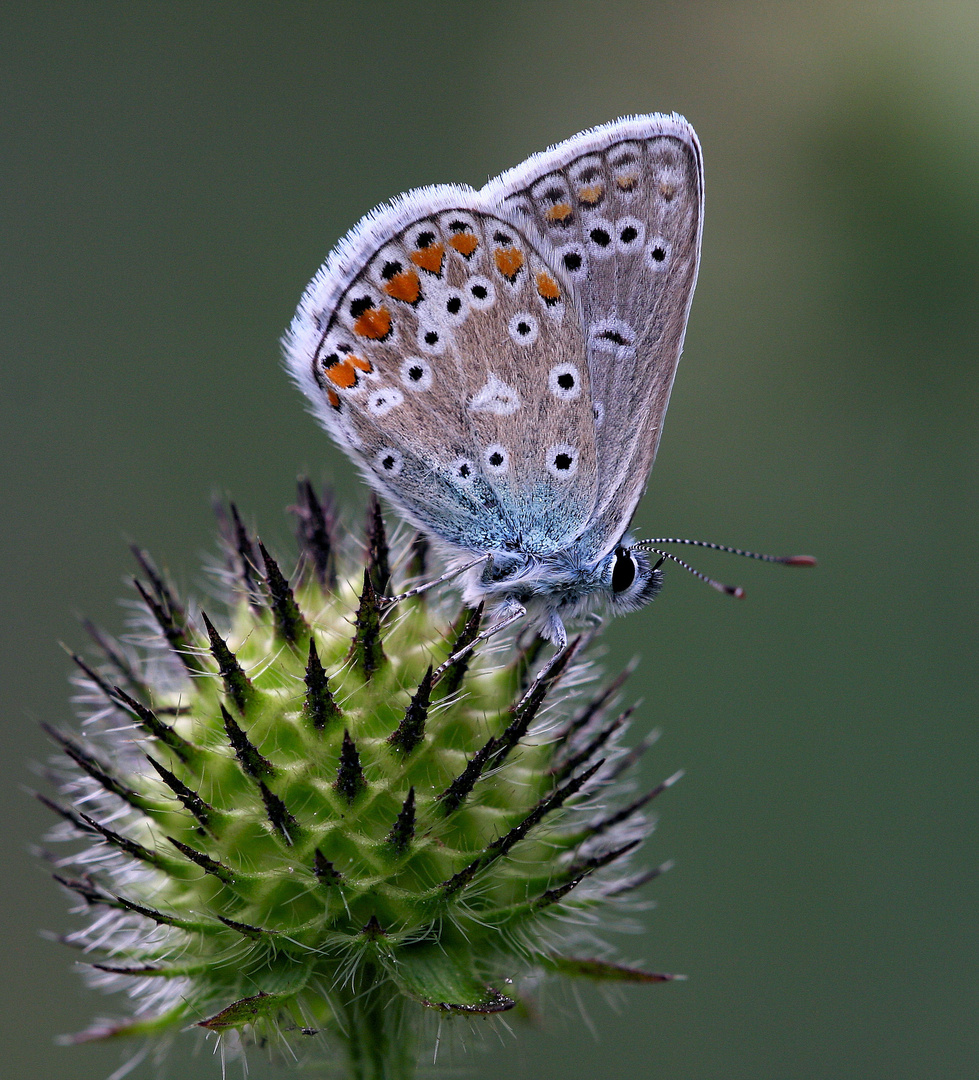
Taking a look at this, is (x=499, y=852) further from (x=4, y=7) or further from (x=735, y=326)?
(x=4, y=7)

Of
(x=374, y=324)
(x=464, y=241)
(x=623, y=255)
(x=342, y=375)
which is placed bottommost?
(x=623, y=255)

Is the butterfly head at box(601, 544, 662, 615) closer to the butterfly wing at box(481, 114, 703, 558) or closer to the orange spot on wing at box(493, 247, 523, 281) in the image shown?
the butterfly wing at box(481, 114, 703, 558)

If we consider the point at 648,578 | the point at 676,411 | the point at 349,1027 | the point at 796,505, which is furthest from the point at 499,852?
the point at 676,411

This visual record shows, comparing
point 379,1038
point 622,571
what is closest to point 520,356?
point 622,571

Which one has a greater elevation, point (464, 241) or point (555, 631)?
point (464, 241)

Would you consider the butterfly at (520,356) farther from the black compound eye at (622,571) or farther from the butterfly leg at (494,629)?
the butterfly leg at (494,629)

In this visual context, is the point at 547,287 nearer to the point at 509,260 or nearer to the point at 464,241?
the point at 509,260

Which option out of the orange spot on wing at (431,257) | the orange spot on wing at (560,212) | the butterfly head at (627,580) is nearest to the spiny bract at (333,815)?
the butterfly head at (627,580)
